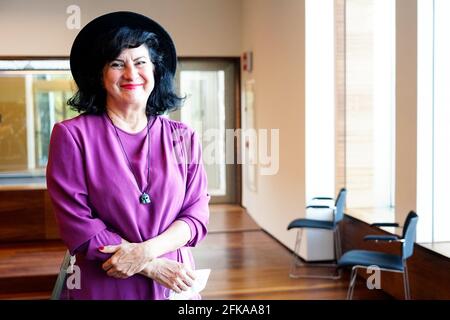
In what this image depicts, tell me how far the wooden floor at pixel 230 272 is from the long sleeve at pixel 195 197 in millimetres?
2256

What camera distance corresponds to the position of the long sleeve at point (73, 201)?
983 mm

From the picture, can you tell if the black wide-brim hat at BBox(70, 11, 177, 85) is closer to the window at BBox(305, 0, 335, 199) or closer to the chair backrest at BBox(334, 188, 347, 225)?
the chair backrest at BBox(334, 188, 347, 225)

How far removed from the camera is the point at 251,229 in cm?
597

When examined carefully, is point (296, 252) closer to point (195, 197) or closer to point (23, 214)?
point (23, 214)

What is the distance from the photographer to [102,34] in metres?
1.01

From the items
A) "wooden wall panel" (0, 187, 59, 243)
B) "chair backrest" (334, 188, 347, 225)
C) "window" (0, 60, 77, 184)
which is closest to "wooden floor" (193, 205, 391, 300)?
"chair backrest" (334, 188, 347, 225)

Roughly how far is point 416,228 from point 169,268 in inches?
100

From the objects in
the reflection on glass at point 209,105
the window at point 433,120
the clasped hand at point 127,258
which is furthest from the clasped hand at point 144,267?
the reflection on glass at point 209,105

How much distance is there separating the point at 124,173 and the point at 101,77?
0.62ft

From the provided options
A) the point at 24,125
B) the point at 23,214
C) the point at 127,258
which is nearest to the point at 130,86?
the point at 127,258

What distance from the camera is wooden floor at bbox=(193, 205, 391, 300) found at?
12.3ft

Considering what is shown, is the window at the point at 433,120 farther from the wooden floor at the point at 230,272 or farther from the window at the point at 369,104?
the window at the point at 369,104

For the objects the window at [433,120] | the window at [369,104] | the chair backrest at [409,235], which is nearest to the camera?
the chair backrest at [409,235]
